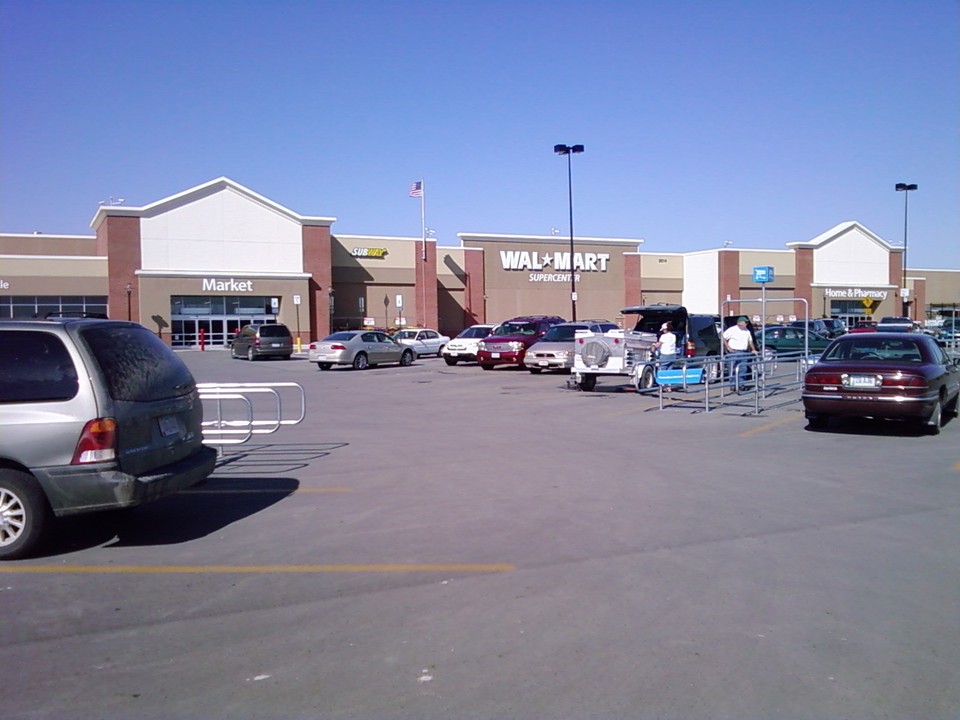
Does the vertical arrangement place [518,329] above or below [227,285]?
below

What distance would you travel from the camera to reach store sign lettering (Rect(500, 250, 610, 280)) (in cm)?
6531

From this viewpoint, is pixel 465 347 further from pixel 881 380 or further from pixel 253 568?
pixel 253 568

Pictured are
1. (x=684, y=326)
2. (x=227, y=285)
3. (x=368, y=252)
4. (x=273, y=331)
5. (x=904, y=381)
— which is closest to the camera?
(x=904, y=381)

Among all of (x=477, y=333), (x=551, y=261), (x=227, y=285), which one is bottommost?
(x=477, y=333)

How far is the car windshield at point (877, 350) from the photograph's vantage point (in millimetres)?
13211

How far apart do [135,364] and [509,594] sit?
3726 millimetres

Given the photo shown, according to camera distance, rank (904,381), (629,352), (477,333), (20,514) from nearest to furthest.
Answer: (20,514), (904,381), (629,352), (477,333)

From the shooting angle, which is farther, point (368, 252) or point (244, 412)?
point (368, 252)

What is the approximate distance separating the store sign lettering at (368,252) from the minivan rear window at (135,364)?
2107 inches

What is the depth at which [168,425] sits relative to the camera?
7.27 meters

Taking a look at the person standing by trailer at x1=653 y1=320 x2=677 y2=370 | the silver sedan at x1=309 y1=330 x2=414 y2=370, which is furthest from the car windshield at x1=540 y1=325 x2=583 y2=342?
the silver sedan at x1=309 y1=330 x2=414 y2=370

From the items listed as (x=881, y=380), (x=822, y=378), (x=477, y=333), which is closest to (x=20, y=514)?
(x=822, y=378)

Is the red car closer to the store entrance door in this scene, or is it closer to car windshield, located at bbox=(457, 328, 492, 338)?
car windshield, located at bbox=(457, 328, 492, 338)

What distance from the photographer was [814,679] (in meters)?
4.42
